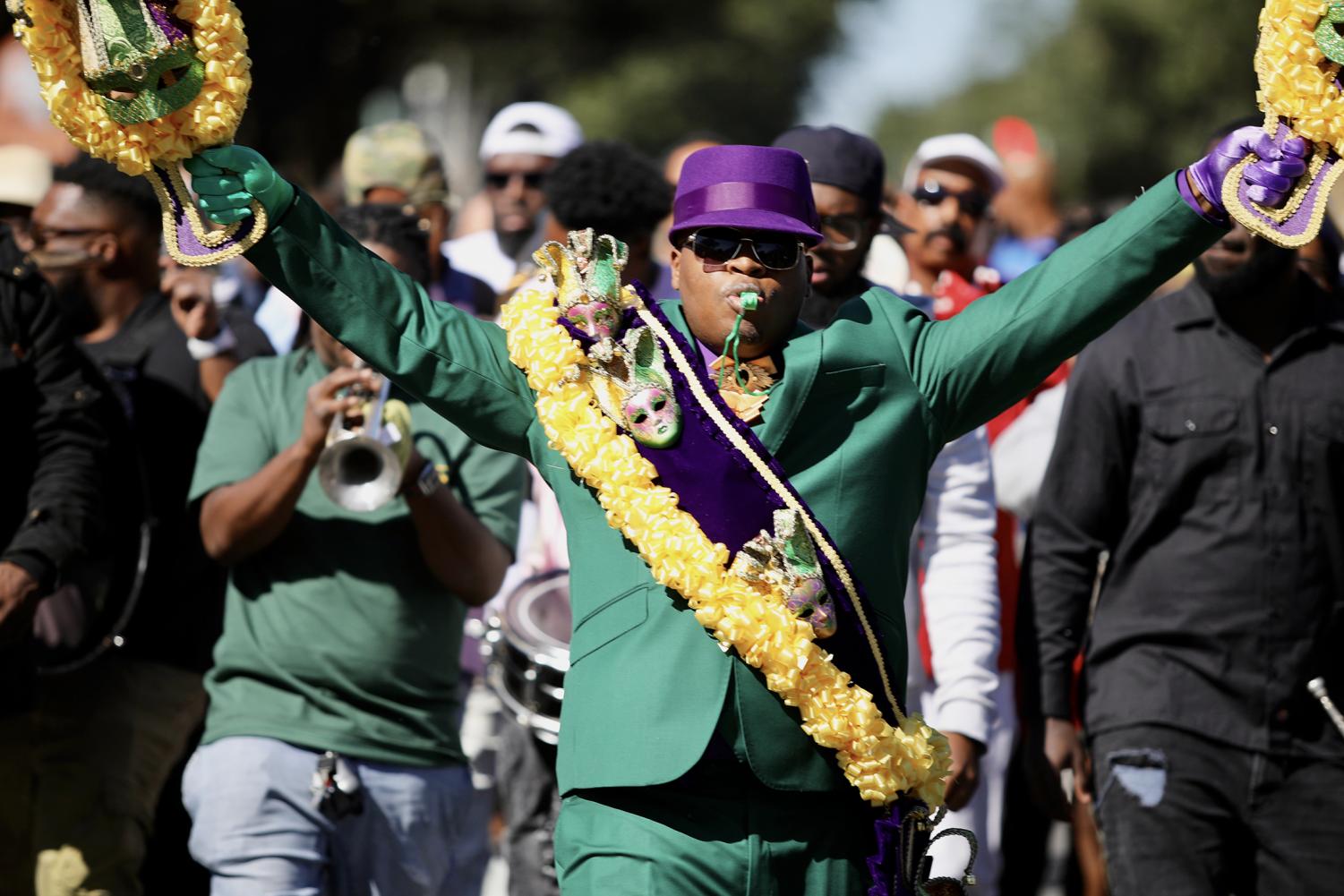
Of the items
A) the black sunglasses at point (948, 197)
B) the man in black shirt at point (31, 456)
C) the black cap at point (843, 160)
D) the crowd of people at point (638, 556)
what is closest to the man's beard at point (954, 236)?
the black sunglasses at point (948, 197)

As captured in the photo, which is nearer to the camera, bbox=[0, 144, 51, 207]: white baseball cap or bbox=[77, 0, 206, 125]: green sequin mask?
bbox=[77, 0, 206, 125]: green sequin mask

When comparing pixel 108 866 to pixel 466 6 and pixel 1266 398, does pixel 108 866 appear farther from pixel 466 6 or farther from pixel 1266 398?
pixel 466 6

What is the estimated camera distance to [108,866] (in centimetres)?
761

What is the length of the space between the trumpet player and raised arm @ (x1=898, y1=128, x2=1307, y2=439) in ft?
6.33

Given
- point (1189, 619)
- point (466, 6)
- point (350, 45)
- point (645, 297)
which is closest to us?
point (645, 297)

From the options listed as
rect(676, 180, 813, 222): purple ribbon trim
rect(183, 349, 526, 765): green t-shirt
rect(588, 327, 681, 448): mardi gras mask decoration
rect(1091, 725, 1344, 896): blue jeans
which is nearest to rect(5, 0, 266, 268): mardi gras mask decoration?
rect(588, 327, 681, 448): mardi gras mask decoration

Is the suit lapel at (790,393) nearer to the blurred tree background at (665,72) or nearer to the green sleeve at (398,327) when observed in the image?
the green sleeve at (398,327)

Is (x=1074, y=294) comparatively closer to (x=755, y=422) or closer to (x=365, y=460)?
(x=755, y=422)

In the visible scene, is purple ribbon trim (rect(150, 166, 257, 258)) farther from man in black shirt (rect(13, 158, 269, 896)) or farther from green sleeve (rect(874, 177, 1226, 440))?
man in black shirt (rect(13, 158, 269, 896))

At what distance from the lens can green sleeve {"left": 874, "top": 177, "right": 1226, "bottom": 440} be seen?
5.28 meters

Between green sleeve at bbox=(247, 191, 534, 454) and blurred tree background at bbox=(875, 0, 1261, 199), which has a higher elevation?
blurred tree background at bbox=(875, 0, 1261, 199)

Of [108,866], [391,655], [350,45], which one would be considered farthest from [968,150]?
[350,45]

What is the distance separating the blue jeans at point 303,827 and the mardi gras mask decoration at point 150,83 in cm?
221

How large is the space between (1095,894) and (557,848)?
5059 millimetres
